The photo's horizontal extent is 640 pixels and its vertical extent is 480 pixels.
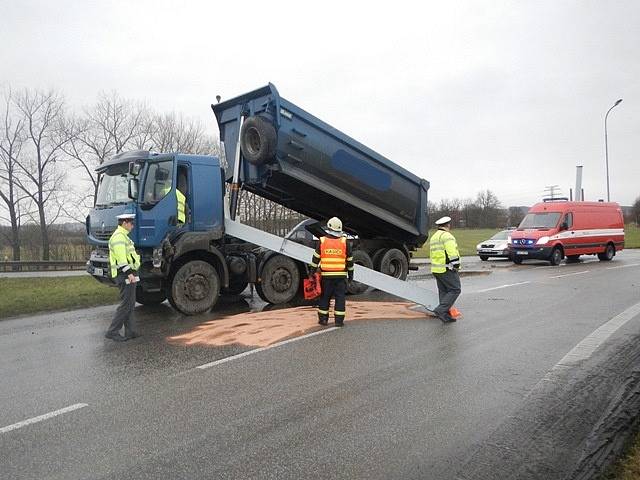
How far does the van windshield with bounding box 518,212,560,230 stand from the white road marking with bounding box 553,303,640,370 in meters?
10.9

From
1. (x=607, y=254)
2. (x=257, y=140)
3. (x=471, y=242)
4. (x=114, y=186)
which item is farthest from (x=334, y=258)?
(x=471, y=242)

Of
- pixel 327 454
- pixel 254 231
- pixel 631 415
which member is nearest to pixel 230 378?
pixel 327 454

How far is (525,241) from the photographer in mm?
18984

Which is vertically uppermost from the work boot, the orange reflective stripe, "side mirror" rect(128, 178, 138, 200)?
"side mirror" rect(128, 178, 138, 200)

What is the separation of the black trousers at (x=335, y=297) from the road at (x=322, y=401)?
0.90 feet

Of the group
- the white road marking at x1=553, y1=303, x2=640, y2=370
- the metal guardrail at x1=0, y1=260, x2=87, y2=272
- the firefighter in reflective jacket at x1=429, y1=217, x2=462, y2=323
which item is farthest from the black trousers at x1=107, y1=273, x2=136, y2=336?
the metal guardrail at x1=0, y1=260, x2=87, y2=272

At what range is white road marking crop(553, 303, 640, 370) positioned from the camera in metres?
5.64

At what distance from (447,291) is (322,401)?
4.31 metres

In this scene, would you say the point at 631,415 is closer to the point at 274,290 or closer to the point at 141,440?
the point at 141,440

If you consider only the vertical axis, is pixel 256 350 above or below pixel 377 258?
below

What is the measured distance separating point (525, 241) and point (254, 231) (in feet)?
42.5

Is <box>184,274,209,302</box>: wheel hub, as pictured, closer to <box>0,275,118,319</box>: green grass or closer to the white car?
<box>0,275,118,319</box>: green grass

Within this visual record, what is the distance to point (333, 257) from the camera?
778cm

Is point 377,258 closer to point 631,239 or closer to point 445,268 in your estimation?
point 445,268
